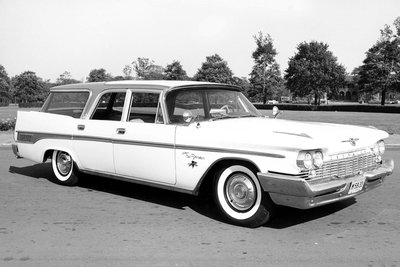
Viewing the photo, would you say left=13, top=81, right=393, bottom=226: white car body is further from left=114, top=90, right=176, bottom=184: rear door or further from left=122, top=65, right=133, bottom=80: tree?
left=122, top=65, right=133, bottom=80: tree

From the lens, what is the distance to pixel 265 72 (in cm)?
6369

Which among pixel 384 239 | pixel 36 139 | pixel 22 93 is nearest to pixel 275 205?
pixel 384 239

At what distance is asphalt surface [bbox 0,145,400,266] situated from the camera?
368 cm

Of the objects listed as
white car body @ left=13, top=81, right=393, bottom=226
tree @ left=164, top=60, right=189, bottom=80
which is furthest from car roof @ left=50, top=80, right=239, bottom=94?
tree @ left=164, top=60, right=189, bottom=80

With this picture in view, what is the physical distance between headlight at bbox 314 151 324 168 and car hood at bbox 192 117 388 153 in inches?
3.1

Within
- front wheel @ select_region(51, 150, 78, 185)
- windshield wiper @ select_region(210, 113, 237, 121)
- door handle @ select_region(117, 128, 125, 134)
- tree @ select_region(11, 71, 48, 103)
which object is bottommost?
front wheel @ select_region(51, 150, 78, 185)

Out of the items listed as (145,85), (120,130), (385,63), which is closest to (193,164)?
(120,130)

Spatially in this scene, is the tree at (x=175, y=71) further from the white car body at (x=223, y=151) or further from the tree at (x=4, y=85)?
the white car body at (x=223, y=151)

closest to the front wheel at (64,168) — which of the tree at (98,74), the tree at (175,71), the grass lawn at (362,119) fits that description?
the grass lawn at (362,119)

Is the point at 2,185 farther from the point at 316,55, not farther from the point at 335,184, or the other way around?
the point at 316,55

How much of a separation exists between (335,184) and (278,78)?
60917 millimetres

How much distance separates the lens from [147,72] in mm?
65438

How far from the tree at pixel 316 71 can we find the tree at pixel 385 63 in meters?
5.39

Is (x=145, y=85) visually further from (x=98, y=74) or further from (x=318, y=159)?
(x=98, y=74)
